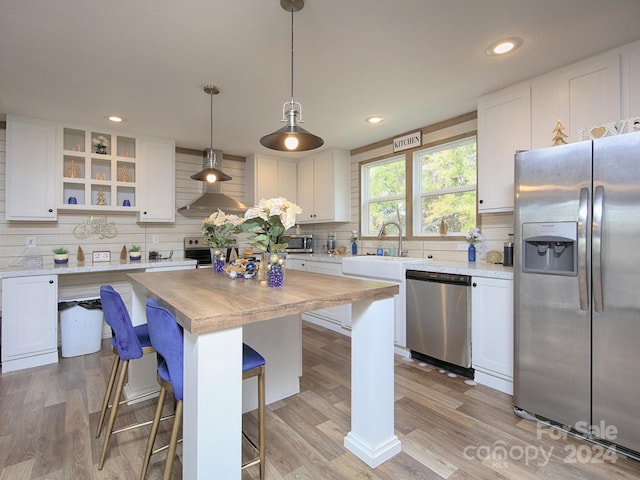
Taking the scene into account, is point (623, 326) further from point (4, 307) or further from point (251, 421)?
point (4, 307)

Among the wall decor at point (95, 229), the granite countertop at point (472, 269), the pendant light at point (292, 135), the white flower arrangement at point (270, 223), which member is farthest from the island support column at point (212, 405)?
the wall decor at point (95, 229)

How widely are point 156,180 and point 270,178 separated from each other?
1.59 m

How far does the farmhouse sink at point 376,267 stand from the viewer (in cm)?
314

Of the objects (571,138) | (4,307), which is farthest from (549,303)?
(4,307)

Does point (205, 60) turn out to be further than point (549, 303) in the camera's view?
Yes

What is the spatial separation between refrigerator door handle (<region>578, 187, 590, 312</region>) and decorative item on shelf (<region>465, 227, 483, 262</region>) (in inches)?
48.6

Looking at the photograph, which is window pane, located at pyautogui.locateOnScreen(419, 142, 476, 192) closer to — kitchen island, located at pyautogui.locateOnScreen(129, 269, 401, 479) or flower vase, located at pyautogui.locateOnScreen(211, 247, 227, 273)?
kitchen island, located at pyautogui.locateOnScreen(129, 269, 401, 479)

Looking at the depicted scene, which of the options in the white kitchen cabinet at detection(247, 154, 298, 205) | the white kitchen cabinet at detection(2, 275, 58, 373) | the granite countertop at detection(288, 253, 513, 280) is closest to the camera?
the granite countertop at detection(288, 253, 513, 280)

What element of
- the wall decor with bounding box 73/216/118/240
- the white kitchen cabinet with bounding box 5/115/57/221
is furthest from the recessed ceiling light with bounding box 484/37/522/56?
the wall decor with bounding box 73/216/118/240

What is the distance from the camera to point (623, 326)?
68.0 inches

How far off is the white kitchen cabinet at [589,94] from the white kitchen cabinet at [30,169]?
4742mm

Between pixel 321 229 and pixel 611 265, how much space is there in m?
3.81

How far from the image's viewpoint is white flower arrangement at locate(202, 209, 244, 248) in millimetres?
2352

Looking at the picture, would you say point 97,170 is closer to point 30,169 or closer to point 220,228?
point 30,169
